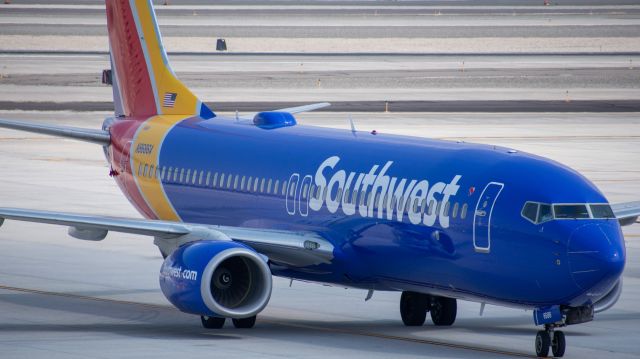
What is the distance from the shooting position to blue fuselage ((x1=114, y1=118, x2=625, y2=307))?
81.4ft

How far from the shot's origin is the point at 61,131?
36.9 meters

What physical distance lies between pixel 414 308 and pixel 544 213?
17.4 ft

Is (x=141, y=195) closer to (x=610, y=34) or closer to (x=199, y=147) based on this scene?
(x=199, y=147)

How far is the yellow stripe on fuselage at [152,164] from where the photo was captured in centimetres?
3500

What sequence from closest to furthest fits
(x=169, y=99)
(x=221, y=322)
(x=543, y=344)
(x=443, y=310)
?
(x=543, y=344) < (x=221, y=322) < (x=443, y=310) < (x=169, y=99)

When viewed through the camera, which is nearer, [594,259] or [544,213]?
[594,259]

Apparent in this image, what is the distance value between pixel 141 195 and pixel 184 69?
77691 mm

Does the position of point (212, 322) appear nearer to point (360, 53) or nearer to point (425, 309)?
point (425, 309)

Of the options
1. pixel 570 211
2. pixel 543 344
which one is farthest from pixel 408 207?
pixel 543 344

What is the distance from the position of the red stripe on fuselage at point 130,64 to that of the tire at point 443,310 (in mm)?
11475

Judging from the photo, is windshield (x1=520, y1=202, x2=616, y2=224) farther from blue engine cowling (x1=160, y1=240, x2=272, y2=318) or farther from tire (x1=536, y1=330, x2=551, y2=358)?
blue engine cowling (x1=160, y1=240, x2=272, y2=318)

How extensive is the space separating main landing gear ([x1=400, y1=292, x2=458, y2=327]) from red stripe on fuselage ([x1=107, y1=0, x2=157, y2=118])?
11.1m

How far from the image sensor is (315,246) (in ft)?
95.0

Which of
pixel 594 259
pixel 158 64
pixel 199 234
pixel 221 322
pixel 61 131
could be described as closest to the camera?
pixel 594 259
